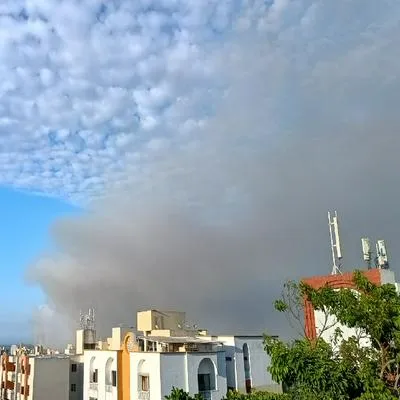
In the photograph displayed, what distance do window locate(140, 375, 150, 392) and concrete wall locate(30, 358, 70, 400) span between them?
2084 cm

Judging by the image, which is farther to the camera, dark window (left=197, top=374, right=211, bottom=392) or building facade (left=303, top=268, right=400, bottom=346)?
dark window (left=197, top=374, right=211, bottom=392)

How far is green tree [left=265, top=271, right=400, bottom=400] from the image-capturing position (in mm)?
20156

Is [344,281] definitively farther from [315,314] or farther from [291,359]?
[291,359]

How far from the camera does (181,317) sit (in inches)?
2440

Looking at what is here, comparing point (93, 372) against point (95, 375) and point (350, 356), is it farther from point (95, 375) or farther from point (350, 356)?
point (350, 356)

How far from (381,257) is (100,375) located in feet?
102

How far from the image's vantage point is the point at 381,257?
125 ft

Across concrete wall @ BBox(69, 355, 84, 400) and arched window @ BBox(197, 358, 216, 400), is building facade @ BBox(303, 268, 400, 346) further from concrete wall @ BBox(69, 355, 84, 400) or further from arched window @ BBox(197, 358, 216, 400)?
concrete wall @ BBox(69, 355, 84, 400)

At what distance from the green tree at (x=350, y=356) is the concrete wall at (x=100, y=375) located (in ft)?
101

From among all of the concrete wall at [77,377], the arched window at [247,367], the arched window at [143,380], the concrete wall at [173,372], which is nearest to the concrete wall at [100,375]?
the arched window at [143,380]

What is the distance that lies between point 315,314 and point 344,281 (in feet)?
13.6

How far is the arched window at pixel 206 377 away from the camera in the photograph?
148 ft

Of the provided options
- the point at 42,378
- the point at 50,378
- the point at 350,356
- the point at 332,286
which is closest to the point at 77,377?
the point at 50,378

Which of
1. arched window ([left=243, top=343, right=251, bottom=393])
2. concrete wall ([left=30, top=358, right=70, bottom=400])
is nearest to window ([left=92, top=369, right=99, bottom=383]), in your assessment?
concrete wall ([left=30, top=358, right=70, bottom=400])
